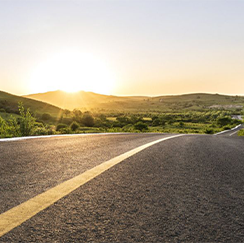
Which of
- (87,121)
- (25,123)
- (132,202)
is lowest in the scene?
(87,121)

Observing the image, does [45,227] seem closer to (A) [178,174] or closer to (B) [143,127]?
(A) [178,174]

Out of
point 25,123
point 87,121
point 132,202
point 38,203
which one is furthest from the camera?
point 87,121

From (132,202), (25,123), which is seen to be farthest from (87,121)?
(132,202)

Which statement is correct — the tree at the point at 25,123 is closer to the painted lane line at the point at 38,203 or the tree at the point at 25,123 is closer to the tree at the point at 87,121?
the painted lane line at the point at 38,203

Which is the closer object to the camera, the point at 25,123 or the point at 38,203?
the point at 38,203

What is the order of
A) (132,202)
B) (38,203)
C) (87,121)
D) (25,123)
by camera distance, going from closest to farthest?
(38,203) < (132,202) < (25,123) < (87,121)

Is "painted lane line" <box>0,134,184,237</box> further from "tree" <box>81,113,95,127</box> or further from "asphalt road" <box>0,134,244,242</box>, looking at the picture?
"tree" <box>81,113,95,127</box>

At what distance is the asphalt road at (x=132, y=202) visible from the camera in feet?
5.46

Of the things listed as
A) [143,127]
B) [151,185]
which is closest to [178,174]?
[151,185]

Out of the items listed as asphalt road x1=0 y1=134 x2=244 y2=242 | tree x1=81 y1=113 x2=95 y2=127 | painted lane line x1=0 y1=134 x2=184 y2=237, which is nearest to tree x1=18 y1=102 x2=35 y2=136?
asphalt road x1=0 y1=134 x2=244 y2=242

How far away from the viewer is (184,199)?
239 centimetres

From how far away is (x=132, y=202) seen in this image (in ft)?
7.41

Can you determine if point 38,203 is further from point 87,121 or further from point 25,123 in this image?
point 87,121

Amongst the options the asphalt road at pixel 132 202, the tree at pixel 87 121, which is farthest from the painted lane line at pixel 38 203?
the tree at pixel 87 121
